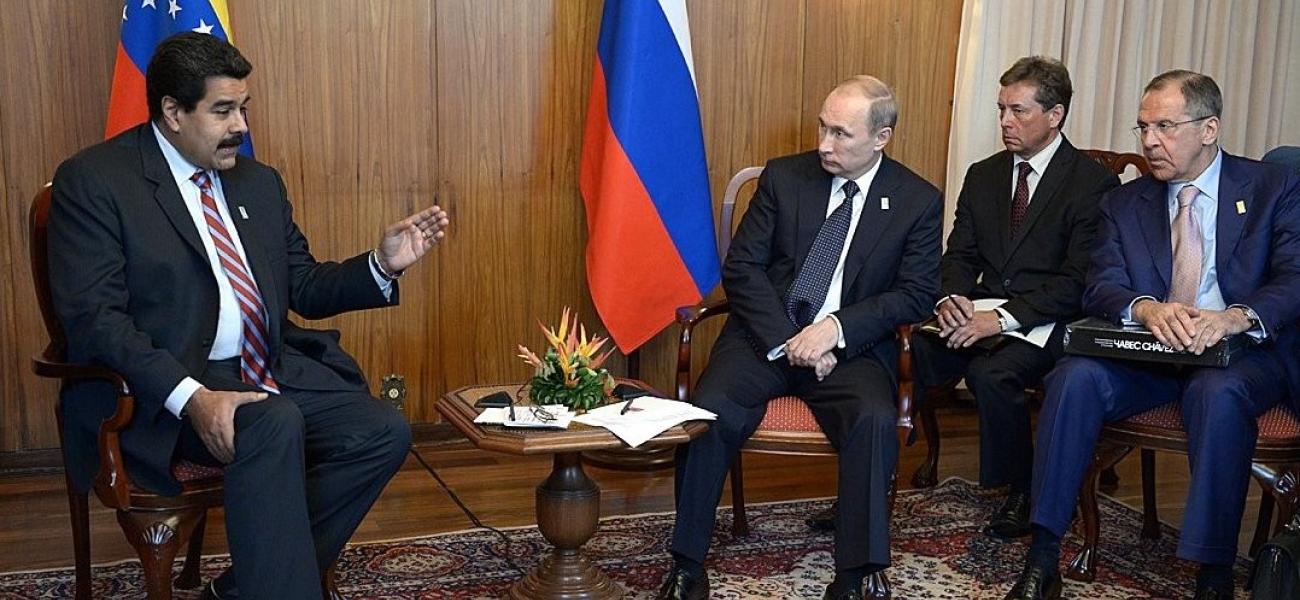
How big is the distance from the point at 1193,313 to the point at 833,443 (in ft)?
3.28

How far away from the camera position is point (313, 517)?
3.13 meters

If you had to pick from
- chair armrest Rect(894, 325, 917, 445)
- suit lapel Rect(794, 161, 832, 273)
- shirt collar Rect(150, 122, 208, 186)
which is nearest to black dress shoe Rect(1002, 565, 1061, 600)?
chair armrest Rect(894, 325, 917, 445)

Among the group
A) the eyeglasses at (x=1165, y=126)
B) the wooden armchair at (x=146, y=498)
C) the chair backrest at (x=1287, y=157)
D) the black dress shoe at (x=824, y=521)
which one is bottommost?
the black dress shoe at (x=824, y=521)

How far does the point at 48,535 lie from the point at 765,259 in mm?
2206

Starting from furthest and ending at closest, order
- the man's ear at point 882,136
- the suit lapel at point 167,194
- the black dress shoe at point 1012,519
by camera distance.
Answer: the black dress shoe at point 1012,519, the man's ear at point 882,136, the suit lapel at point 167,194

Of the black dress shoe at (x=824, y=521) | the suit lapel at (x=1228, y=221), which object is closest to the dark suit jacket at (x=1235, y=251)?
the suit lapel at (x=1228, y=221)

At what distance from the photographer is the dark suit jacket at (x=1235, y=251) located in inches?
142

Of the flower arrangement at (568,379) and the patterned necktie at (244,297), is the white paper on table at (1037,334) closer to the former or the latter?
the flower arrangement at (568,379)

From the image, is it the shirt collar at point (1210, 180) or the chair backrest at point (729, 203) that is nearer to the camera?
the shirt collar at point (1210, 180)

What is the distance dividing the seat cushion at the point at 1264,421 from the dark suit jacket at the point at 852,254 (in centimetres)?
65

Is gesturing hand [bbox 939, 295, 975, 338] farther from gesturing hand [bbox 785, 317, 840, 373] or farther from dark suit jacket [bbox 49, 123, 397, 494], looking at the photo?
dark suit jacket [bbox 49, 123, 397, 494]

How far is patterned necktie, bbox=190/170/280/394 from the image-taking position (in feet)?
10.5

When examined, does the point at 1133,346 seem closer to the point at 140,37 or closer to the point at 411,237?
the point at 411,237

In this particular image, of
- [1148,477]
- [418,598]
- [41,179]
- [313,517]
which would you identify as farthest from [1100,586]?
[41,179]
